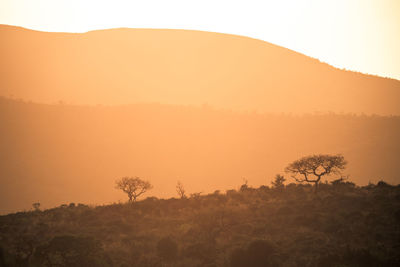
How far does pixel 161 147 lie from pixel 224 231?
125 metres

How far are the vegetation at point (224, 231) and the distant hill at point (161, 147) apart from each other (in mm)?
75349

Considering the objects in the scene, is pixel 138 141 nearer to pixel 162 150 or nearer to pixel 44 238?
pixel 162 150

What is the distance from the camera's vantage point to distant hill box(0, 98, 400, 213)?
12044 cm

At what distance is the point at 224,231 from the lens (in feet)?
101

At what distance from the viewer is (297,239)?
1105 inches

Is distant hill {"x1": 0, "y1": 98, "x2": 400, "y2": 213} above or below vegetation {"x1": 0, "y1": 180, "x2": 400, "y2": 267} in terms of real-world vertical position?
above

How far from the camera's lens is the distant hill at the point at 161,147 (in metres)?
120

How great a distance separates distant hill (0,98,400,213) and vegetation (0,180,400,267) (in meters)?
75.3

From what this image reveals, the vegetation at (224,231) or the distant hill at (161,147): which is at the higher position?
the distant hill at (161,147)

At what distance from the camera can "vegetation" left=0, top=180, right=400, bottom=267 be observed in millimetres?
25234

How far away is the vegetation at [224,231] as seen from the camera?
25.2 m

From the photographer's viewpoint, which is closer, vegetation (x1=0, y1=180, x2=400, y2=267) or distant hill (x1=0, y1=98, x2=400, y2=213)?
vegetation (x1=0, y1=180, x2=400, y2=267)

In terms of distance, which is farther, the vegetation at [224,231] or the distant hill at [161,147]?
the distant hill at [161,147]

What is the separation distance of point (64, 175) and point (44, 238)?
348 feet
